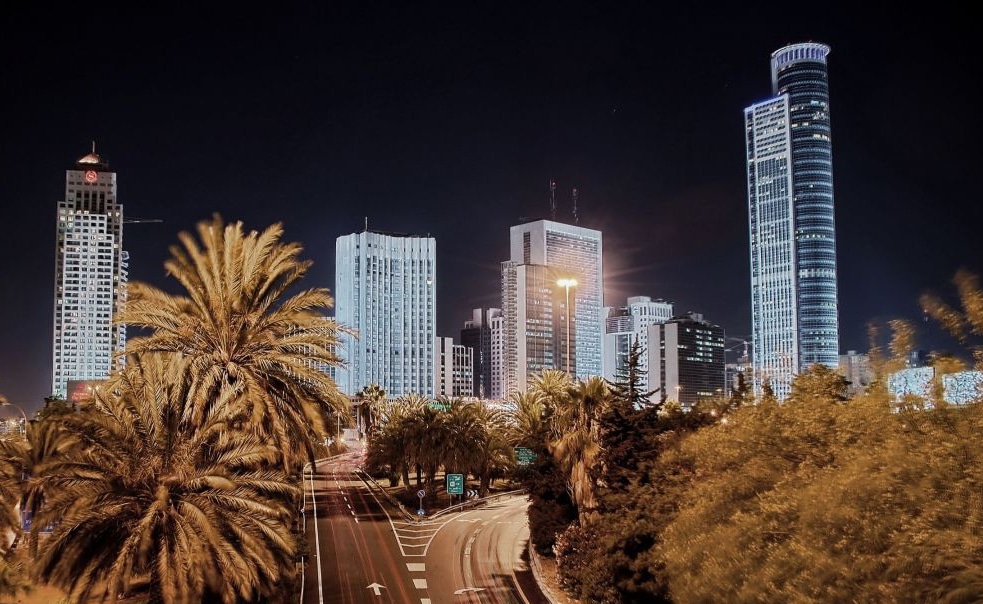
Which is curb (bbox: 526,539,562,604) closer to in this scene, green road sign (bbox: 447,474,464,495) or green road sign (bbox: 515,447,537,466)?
green road sign (bbox: 515,447,537,466)

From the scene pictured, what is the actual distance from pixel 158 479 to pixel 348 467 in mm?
79424

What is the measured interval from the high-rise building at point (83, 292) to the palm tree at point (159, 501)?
182 m

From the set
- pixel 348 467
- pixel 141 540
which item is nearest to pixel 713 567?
pixel 141 540

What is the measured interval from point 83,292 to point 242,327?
190 metres

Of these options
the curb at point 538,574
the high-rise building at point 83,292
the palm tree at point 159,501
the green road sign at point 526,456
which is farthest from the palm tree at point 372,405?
the high-rise building at point 83,292

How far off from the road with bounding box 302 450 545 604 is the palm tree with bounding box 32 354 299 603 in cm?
1347

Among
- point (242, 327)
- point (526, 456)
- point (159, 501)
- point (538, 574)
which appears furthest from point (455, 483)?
point (159, 501)

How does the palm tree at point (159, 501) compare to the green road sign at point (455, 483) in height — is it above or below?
above

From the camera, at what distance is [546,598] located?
111 ft

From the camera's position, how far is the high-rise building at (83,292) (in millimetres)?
191625

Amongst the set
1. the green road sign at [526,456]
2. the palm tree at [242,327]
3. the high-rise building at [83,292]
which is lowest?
the green road sign at [526,456]

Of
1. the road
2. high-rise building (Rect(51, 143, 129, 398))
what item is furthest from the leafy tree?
high-rise building (Rect(51, 143, 129, 398))

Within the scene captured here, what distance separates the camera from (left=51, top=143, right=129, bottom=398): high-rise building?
19162 centimetres

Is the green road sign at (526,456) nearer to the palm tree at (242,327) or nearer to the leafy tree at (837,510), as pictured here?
the palm tree at (242,327)
